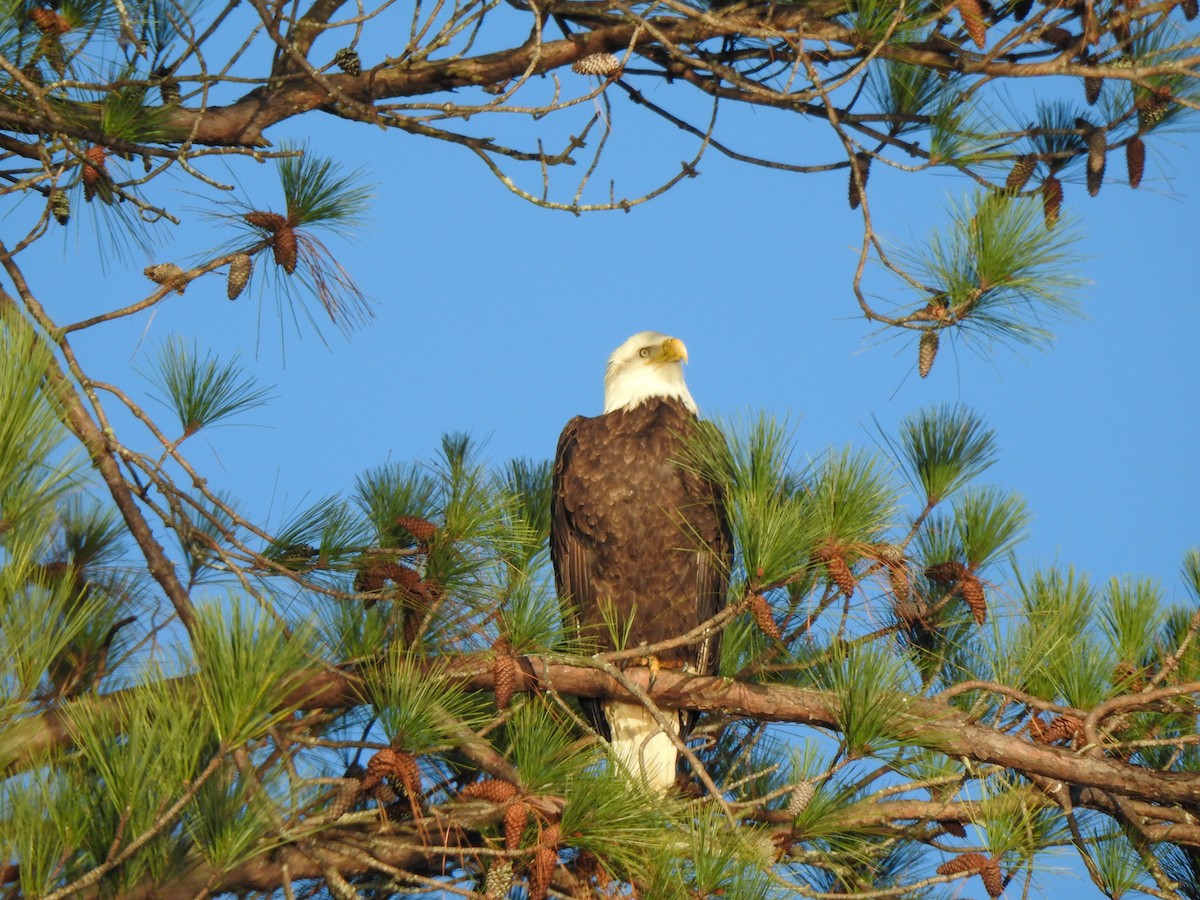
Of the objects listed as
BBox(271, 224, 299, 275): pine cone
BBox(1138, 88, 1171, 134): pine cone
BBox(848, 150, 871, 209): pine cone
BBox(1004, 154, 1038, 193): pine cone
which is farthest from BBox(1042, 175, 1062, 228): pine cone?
BBox(271, 224, 299, 275): pine cone

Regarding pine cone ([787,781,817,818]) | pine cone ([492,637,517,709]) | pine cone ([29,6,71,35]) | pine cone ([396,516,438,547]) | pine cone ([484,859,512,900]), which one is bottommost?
pine cone ([484,859,512,900])

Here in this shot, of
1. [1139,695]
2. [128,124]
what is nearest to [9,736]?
[128,124]

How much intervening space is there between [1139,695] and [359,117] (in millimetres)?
2277

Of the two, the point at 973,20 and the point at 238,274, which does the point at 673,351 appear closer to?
the point at 973,20

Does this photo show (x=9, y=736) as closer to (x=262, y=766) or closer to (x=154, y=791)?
(x=154, y=791)

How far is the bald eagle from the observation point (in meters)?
4.26

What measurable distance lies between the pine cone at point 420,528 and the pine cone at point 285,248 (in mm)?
650

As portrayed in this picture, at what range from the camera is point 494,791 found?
282 centimetres

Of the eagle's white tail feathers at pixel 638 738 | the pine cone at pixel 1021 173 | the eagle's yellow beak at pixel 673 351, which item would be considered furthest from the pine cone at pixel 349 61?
the eagle's white tail feathers at pixel 638 738

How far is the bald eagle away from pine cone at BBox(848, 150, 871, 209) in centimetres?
82

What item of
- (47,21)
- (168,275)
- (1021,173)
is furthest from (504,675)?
(1021,173)

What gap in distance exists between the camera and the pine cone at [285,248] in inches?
129

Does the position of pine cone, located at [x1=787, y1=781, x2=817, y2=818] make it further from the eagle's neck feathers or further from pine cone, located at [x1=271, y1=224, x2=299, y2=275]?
the eagle's neck feathers

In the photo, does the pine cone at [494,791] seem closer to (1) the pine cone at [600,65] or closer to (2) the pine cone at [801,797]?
(2) the pine cone at [801,797]
